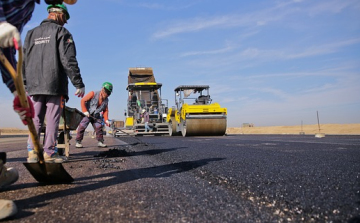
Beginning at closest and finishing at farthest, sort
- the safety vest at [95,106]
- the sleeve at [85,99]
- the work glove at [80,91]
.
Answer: the work glove at [80,91], the sleeve at [85,99], the safety vest at [95,106]

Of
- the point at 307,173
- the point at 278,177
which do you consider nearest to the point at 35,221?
the point at 278,177

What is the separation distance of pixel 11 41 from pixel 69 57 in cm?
163

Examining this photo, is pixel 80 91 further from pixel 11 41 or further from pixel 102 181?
pixel 11 41

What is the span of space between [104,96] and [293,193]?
205 inches

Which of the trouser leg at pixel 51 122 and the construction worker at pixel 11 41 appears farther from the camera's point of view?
the trouser leg at pixel 51 122

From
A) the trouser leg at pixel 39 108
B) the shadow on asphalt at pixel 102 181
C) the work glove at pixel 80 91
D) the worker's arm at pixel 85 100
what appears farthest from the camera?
the worker's arm at pixel 85 100

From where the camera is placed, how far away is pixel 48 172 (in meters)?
2.06

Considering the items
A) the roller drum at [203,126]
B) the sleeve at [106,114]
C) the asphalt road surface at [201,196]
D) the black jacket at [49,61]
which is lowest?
the asphalt road surface at [201,196]

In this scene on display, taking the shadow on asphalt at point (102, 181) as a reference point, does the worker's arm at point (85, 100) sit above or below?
above

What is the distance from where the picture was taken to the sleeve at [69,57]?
295cm

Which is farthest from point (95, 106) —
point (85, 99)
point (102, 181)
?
point (102, 181)

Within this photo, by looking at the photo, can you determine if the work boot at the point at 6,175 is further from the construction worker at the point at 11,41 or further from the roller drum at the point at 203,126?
the roller drum at the point at 203,126

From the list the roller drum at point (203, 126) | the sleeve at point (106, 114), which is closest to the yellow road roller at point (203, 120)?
the roller drum at point (203, 126)

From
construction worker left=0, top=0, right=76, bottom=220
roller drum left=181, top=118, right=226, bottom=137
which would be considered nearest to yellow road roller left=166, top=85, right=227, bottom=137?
roller drum left=181, top=118, right=226, bottom=137
